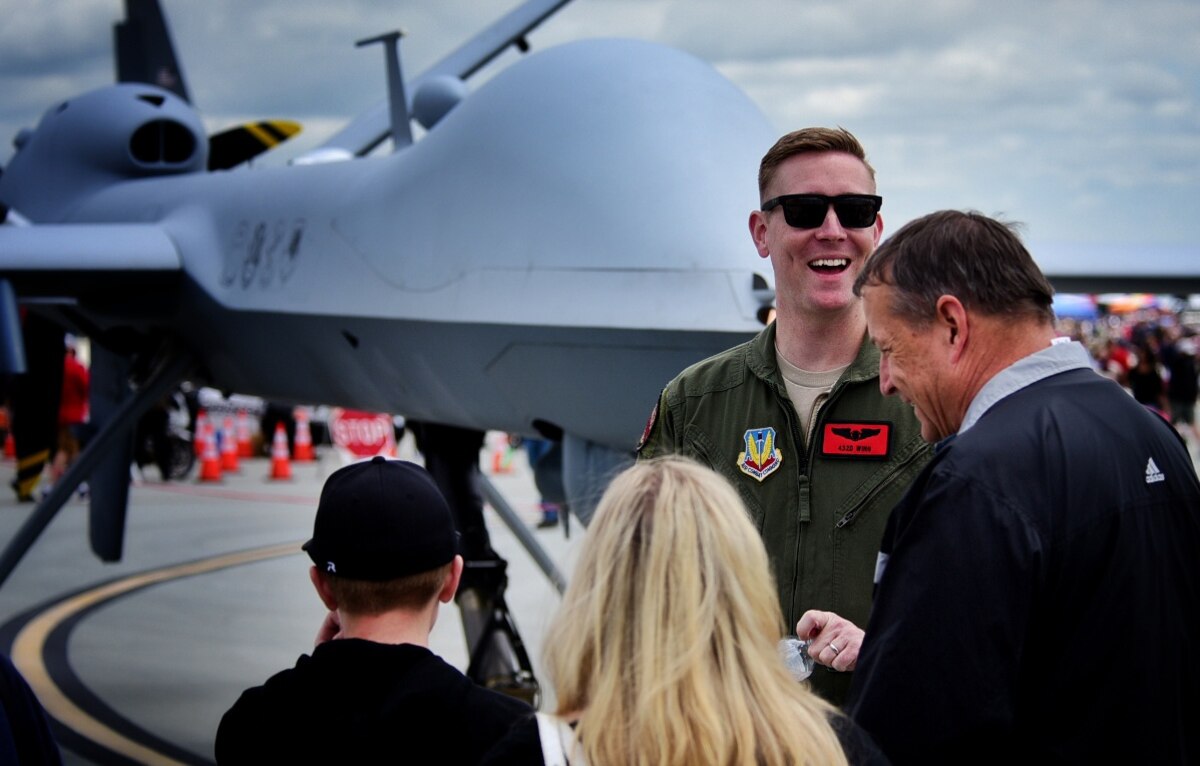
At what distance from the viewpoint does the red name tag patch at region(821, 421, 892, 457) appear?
9.21ft

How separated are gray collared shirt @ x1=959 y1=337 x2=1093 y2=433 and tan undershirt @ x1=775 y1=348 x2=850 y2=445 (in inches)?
35.9

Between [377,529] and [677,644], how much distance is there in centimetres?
83

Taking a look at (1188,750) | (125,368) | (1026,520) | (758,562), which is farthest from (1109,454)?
(125,368)

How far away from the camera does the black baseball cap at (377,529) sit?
221 cm

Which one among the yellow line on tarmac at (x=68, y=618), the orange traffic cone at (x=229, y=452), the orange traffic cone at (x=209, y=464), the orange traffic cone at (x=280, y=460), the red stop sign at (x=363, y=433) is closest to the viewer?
the yellow line on tarmac at (x=68, y=618)

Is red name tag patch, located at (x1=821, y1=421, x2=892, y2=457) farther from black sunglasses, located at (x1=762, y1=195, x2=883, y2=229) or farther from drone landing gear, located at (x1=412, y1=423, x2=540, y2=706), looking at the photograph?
drone landing gear, located at (x1=412, y1=423, x2=540, y2=706)

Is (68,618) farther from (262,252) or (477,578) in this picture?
(262,252)

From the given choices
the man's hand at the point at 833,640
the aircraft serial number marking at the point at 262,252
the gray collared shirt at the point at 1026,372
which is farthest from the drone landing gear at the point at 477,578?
the gray collared shirt at the point at 1026,372

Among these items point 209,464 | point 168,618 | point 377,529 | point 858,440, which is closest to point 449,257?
point 858,440

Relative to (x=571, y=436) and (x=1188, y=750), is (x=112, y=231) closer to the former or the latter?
(x=571, y=436)

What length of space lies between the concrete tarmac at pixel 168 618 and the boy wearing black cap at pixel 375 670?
4.45m

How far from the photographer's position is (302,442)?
2389cm

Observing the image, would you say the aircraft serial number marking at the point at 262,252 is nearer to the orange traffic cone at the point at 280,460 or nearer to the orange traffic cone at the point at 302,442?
the orange traffic cone at the point at 280,460

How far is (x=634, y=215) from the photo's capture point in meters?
4.62
